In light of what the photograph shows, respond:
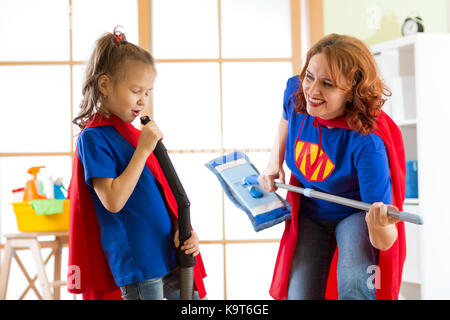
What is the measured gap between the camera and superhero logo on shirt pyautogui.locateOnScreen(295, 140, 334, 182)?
3.79ft

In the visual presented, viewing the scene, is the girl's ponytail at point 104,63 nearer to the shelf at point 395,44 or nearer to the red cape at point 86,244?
the red cape at point 86,244

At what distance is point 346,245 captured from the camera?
1.15m

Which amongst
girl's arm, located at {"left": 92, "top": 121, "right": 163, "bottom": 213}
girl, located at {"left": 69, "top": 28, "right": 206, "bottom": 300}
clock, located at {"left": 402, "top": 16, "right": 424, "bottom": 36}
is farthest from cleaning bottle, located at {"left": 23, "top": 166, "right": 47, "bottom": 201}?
clock, located at {"left": 402, "top": 16, "right": 424, "bottom": 36}

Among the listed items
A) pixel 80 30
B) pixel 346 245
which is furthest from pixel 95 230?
pixel 80 30

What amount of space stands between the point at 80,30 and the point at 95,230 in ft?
5.65

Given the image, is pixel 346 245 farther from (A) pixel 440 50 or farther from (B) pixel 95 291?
(A) pixel 440 50

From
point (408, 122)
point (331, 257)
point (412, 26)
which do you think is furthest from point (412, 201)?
point (331, 257)

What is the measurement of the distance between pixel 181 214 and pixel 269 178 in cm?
43

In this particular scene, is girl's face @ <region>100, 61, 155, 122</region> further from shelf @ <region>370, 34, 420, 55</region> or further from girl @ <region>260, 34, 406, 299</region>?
shelf @ <region>370, 34, 420, 55</region>

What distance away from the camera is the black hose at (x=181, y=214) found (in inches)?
35.5

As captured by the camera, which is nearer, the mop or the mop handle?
the mop handle

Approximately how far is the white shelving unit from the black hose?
A: 1.52 meters

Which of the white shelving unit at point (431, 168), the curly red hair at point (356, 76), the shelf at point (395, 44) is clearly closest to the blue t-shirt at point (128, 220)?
the curly red hair at point (356, 76)
